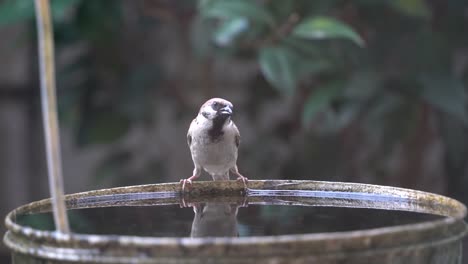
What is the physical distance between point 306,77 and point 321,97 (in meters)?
0.46

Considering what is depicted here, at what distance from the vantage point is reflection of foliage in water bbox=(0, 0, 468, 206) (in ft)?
10.6

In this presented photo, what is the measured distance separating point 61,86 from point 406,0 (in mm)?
1677

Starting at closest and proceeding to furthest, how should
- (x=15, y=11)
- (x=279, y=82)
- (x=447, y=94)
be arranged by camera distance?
1. (x=279, y=82)
2. (x=447, y=94)
3. (x=15, y=11)

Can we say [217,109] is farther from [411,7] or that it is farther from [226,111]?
[411,7]

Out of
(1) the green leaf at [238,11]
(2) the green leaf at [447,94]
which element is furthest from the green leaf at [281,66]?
(2) the green leaf at [447,94]

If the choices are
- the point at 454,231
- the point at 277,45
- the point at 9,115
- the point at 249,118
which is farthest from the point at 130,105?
the point at 454,231

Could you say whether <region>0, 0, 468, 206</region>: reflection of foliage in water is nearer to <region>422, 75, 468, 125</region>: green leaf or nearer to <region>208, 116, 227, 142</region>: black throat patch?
<region>422, 75, 468, 125</region>: green leaf

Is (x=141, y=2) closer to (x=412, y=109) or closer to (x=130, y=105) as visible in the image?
(x=130, y=105)

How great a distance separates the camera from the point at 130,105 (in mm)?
3916

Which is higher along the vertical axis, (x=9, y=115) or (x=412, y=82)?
(x=9, y=115)

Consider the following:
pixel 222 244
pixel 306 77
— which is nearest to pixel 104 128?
pixel 306 77

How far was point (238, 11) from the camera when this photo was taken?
3.10m

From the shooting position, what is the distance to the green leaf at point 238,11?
3.08 meters

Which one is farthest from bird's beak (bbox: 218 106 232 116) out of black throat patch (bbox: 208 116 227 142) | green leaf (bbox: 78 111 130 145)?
green leaf (bbox: 78 111 130 145)
